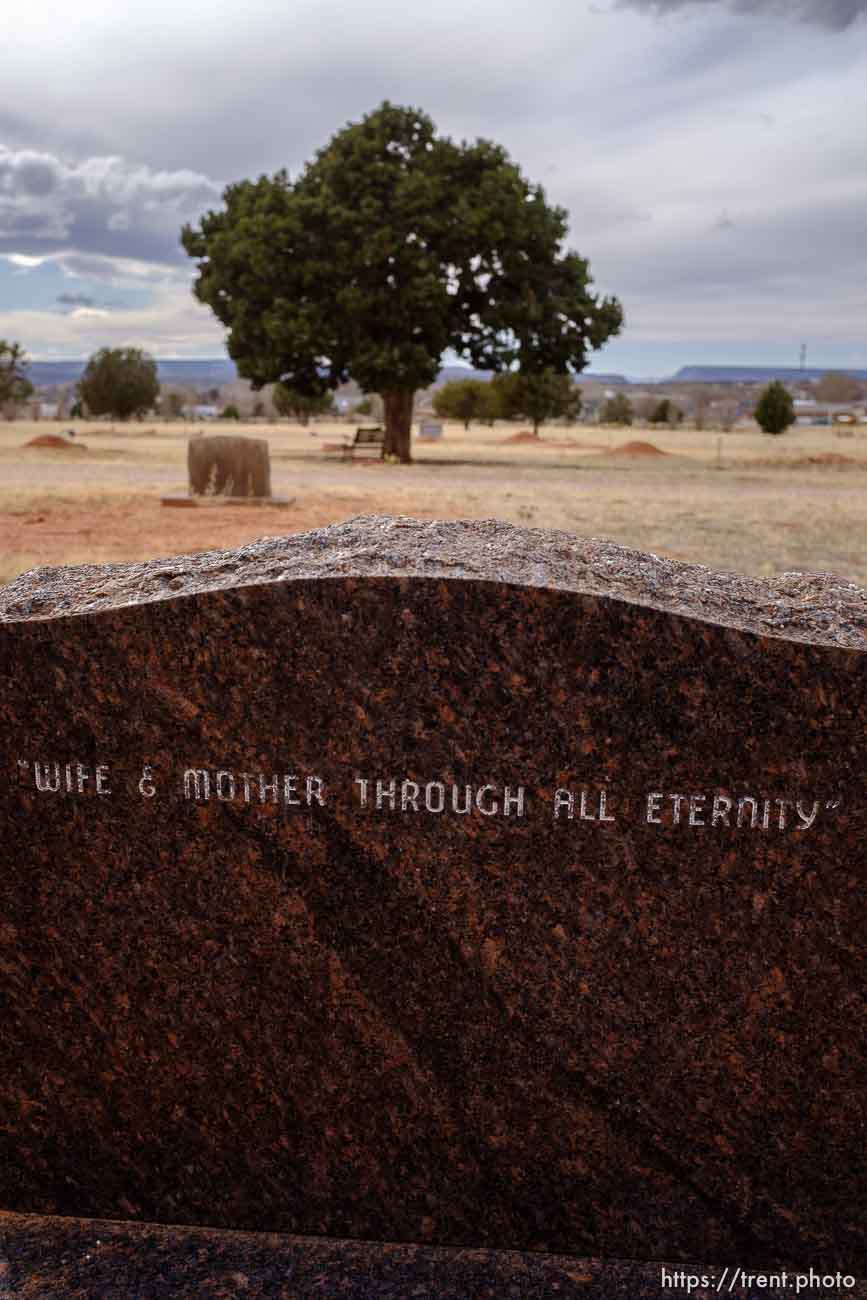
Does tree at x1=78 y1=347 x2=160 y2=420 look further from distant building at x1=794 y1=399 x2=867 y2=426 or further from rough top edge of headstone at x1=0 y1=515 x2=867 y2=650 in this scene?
rough top edge of headstone at x1=0 y1=515 x2=867 y2=650

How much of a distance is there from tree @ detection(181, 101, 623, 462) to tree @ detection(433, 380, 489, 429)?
174 feet

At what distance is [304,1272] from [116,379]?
7787 cm

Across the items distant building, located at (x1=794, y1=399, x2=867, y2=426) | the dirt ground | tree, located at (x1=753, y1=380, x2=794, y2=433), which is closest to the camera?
the dirt ground

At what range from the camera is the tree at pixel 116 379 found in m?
75.3

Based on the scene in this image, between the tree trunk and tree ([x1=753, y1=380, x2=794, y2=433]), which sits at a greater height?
tree ([x1=753, y1=380, x2=794, y2=433])

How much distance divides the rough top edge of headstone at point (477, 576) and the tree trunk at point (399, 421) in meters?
28.9

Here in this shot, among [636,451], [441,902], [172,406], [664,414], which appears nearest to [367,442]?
[636,451]

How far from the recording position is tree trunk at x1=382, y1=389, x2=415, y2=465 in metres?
31.8

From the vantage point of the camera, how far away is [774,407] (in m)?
58.8

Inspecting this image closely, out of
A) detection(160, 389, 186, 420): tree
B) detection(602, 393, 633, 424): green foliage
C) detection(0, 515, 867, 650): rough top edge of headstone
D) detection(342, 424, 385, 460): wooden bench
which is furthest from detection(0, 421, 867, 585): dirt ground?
detection(160, 389, 186, 420): tree

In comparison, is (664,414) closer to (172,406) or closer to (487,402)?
(487,402)

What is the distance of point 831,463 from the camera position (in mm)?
34344

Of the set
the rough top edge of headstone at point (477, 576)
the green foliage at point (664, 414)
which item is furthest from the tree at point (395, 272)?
the green foliage at point (664, 414)

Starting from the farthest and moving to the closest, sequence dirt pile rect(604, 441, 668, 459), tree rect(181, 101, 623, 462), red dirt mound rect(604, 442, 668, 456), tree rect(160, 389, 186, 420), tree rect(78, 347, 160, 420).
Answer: tree rect(160, 389, 186, 420)
tree rect(78, 347, 160, 420)
red dirt mound rect(604, 442, 668, 456)
dirt pile rect(604, 441, 668, 459)
tree rect(181, 101, 623, 462)
